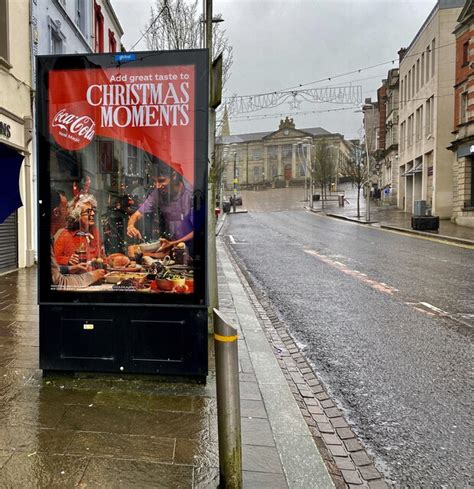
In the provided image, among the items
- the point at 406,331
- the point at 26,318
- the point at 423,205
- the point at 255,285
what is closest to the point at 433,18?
the point at 423,205

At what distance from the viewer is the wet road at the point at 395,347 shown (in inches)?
128

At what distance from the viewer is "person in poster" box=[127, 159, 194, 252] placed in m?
3.64

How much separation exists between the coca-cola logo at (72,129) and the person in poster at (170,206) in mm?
601

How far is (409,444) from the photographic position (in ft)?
10.8

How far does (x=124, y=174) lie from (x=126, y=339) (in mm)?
1372

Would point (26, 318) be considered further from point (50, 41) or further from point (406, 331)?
point (50, 41)

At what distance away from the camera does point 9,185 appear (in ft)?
17.1

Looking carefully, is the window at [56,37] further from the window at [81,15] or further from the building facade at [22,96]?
the window at [81,15]

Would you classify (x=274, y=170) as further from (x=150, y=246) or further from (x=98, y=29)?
(x=150, y=246)

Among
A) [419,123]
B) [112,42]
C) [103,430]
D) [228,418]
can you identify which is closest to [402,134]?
[419,123]

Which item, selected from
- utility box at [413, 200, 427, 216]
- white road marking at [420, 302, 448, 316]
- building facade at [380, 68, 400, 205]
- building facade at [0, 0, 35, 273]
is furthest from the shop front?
building facade at [380, 68, 400, 205]

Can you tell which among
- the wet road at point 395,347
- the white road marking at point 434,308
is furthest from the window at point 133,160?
the white road marking at point 434,308

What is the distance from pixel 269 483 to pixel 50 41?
537 inches

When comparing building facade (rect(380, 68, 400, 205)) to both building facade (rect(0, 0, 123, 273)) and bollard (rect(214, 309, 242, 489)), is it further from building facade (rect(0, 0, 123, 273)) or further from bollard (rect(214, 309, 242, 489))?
bollard (rect(214, 309, 242, 489))
